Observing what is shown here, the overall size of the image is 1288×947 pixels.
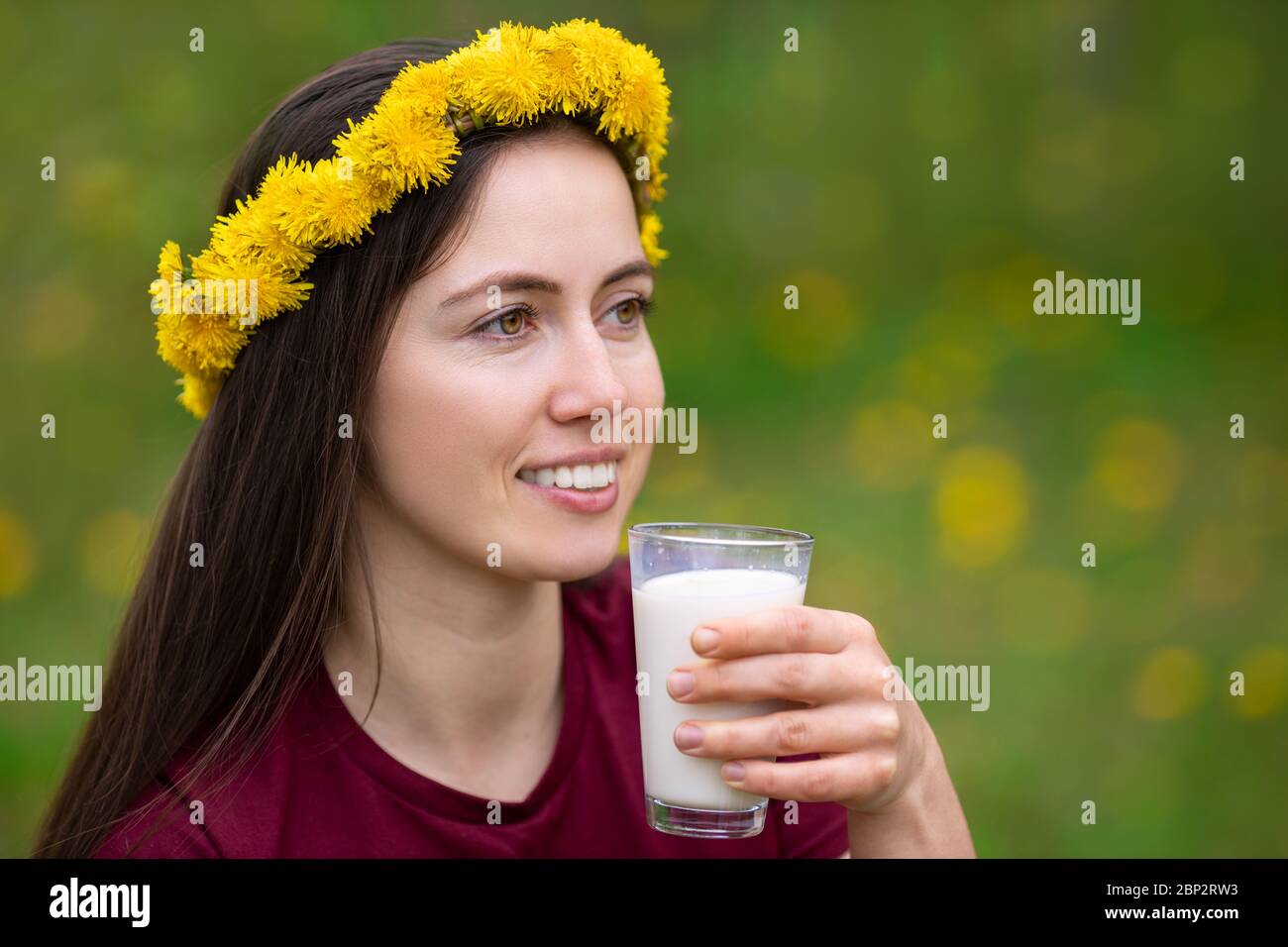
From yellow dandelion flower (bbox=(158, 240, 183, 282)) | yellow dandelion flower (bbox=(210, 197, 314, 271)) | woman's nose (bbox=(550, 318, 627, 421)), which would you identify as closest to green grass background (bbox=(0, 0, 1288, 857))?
yellow dandelion flower (bbox=(158, 240, 183, 282))

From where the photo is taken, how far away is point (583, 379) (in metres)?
2.35

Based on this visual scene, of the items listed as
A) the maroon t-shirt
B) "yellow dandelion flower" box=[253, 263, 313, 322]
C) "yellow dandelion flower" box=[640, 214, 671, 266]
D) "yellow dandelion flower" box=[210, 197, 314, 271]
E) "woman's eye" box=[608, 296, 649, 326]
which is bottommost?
the maroon t-shirt

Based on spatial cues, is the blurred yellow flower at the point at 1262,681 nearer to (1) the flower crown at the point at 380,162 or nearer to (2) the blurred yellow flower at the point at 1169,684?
(2) the blurred yellow flower at the point at 1169,684

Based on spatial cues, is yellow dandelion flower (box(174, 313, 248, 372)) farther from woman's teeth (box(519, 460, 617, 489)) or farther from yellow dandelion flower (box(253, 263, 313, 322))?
woman's teeth (box(519, 460, 617, 489))

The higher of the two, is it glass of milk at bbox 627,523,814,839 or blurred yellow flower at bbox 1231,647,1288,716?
glass of milk at bbox 627,523,814,839

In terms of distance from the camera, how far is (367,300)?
7.99 ft

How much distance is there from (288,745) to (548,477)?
80cm

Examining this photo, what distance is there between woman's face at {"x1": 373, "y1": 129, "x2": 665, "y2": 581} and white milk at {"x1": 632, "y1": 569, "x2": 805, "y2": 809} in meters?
0.32

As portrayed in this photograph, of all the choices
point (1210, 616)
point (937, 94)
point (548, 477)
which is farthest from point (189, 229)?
A: point (1210, 616)

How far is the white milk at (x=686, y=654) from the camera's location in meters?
2.06

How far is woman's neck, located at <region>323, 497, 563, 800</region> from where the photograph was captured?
263cm

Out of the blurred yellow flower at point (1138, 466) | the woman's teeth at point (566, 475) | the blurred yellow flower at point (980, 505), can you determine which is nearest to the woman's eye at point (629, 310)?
the woman's teeth at point (566, 475)

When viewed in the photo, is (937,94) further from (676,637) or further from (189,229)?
(676,637)

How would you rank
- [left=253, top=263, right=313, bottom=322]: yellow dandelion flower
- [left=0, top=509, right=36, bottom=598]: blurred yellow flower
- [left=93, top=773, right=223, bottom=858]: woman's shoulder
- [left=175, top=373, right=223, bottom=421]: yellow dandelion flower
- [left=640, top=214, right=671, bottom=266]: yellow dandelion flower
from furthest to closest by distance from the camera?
1. [left=0, top=509, right=36, bottom=598]: blurred yellow flower
2. [left=640, top=214, right=671, bottom=266]: yellow dandelion flower
3. [left=175, top=373, right=223, bottom=421]: yellow dandelion flower
4. [left=253, top=263, right=313, bottom=322]: yellow dandelion flower
5. [left=93, top=773, right=223, bottom=858]: woman's shoulder
